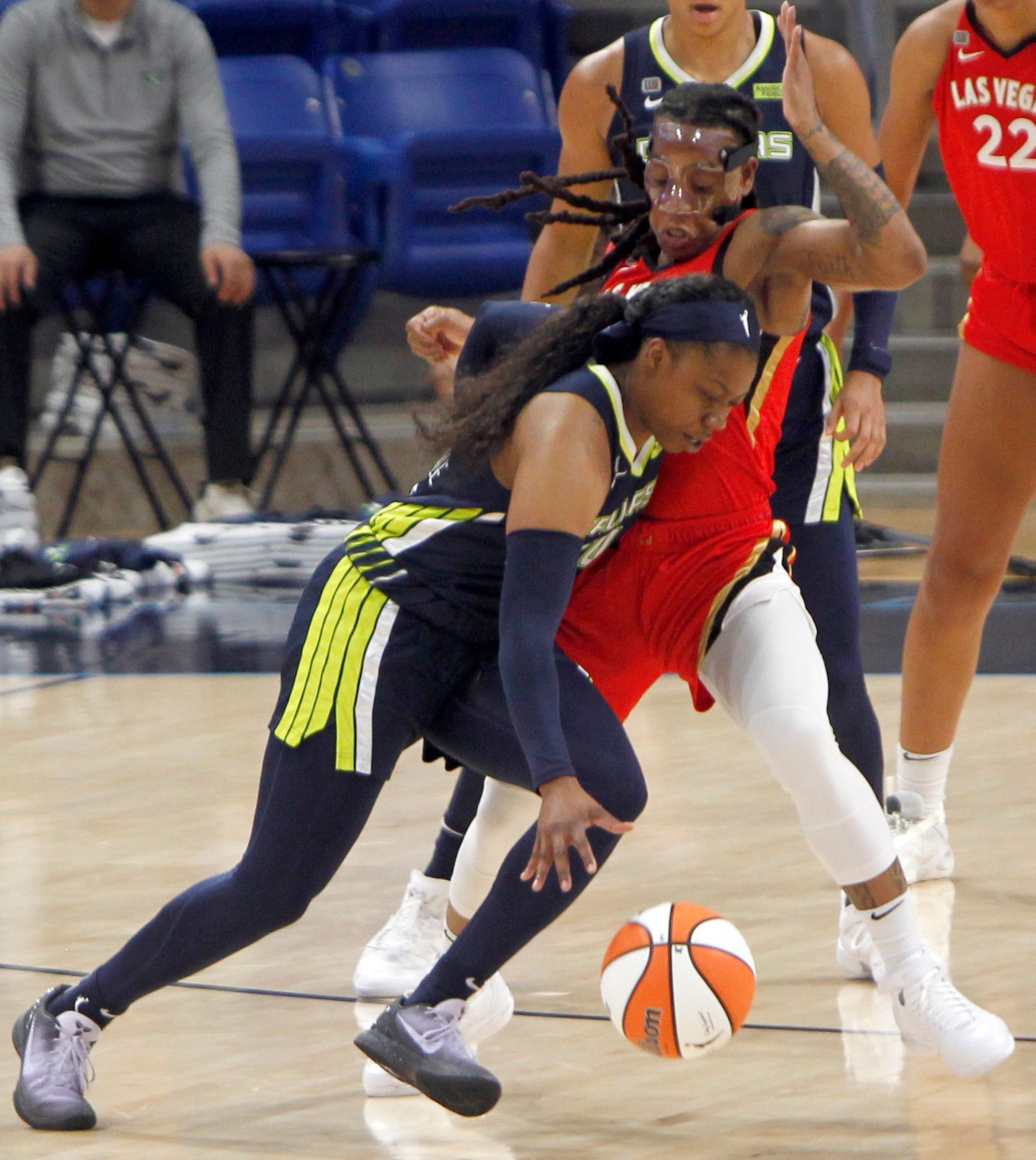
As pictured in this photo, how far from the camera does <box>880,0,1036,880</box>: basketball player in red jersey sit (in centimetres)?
361

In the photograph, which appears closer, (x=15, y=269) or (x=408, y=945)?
(x=408, y=945)

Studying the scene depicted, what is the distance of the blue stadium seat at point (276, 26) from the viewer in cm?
856

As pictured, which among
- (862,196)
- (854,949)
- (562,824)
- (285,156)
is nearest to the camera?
(562,824)

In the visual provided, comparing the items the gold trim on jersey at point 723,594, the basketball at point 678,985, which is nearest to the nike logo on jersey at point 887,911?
the basketball at point 678,985

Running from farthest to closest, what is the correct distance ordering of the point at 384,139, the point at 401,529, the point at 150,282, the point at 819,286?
the point at 384,139 → the point at 150,282 → the point at 819,286 → the point at 401,529

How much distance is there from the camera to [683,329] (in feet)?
8.98

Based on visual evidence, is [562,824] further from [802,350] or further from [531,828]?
[802,350]

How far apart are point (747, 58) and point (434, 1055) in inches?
71.4

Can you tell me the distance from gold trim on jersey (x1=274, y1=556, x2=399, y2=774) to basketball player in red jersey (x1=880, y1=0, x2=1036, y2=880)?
1309 mm

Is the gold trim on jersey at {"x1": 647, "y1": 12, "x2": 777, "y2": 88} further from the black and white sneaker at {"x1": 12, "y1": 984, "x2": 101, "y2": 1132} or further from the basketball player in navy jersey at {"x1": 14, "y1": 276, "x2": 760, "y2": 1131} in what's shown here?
the black and white sneaker at {"x1": 12, "y1": 984, "x2": 101, "y2": 1132}

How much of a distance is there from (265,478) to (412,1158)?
5.94m

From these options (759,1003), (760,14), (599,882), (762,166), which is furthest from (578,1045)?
(760,14)

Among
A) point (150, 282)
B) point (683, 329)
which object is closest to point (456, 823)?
point (683, 329)

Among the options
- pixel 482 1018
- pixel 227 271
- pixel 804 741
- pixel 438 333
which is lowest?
pixel 227 271
